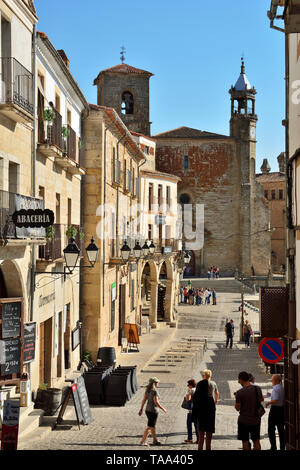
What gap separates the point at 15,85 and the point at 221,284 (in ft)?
148

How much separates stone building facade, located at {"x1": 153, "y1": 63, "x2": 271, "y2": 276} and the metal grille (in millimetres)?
51191

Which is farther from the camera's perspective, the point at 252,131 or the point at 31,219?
the point at 252,131

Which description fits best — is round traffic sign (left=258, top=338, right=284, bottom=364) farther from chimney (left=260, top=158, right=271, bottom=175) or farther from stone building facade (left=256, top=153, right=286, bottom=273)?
chimney (left=260, top=158, right=271, bottom=175)

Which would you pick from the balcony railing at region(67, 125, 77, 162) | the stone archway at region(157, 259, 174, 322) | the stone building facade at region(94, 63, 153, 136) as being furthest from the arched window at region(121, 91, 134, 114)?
the balcony railing at region(67, 125, 77, 162)

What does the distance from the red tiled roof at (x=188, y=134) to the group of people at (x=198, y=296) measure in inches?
653

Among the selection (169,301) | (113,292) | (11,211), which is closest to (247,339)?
(113,292)

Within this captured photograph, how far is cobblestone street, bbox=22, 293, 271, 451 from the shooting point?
39.6 ft

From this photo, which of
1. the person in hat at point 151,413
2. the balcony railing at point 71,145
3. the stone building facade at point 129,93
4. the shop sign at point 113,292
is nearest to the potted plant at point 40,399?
the person in hat at point 151,413

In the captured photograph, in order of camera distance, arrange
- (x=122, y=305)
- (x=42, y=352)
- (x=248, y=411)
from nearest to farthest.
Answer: (x=248, y=411) < (x=42, y=352) < (x=122, y=305)

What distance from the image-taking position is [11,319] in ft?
44.8

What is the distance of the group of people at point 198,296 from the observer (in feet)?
163

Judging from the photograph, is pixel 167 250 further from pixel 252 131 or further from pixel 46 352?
pixel 252 131
